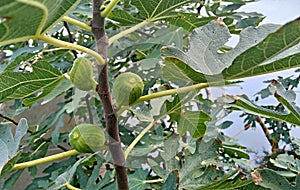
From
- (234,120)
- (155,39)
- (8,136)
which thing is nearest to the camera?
(8,136)

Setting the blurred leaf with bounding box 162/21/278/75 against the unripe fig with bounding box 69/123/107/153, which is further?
the unripe fig with bounding box 69/123/107/153

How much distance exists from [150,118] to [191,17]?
17cm

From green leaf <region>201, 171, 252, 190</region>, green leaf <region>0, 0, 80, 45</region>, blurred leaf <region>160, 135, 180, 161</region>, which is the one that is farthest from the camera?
blurred leaf <region>160, 135, 180, 161</region>

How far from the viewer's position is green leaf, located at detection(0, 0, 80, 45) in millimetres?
284

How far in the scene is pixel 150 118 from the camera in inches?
28.4

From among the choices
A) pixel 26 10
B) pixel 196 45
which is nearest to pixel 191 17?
pixel 196 45

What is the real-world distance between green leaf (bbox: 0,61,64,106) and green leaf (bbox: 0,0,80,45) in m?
0.19

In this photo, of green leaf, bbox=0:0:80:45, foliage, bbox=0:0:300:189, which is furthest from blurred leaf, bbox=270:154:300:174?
green leaf, bbox=0:0:80:45

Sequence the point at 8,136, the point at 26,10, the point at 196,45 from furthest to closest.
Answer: the point at 8,136, the point at 196,45, the point at 26,10

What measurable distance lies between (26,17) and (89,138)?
0.29m

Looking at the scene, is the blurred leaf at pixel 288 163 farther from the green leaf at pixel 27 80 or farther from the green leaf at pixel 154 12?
the green leaf at pixel 27 80

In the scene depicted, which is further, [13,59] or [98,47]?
[13,59]

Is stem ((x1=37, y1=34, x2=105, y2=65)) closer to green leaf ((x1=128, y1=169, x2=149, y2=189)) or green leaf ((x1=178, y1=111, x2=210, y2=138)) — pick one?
green leaf ((x1=178, y1=111, x2=210, y2=138))

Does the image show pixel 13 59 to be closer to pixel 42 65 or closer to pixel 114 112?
pixel 42 65
